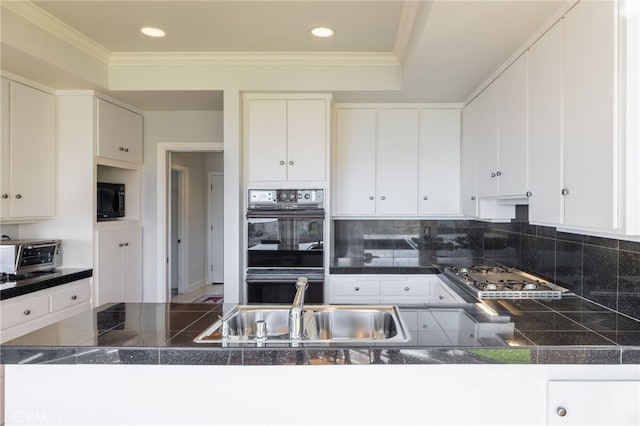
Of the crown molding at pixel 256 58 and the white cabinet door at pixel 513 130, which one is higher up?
the crown molding at pixel 256 58

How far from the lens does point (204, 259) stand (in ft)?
20.5

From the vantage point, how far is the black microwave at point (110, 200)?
3.19 m

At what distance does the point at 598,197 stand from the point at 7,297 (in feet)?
10.3

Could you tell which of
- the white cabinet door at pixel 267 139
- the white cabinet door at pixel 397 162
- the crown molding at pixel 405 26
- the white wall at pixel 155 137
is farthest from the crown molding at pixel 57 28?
the white cabinet door at pixel 397 162

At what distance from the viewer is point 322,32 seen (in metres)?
2.49

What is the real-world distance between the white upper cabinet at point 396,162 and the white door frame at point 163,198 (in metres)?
1.32

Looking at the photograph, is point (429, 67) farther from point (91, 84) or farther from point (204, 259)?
point (204, 259)

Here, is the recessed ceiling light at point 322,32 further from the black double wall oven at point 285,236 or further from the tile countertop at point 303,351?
the tile countertop at point 303,351

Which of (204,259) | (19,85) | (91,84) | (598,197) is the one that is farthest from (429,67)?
(204,259)

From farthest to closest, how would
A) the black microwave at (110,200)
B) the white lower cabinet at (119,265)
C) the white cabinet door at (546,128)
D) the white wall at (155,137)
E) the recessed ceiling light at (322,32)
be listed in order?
the white wall at (155,137) < the black microwave at (110,200) < the white lower cabinet at (119,265) < the recessed ceiling light at (322,32) < the white cabinet door at (546,128)

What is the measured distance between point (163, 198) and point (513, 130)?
10.1 ft

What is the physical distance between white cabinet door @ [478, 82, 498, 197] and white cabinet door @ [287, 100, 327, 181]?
1205mm

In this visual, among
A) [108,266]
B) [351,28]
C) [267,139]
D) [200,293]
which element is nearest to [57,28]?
[267,139]
